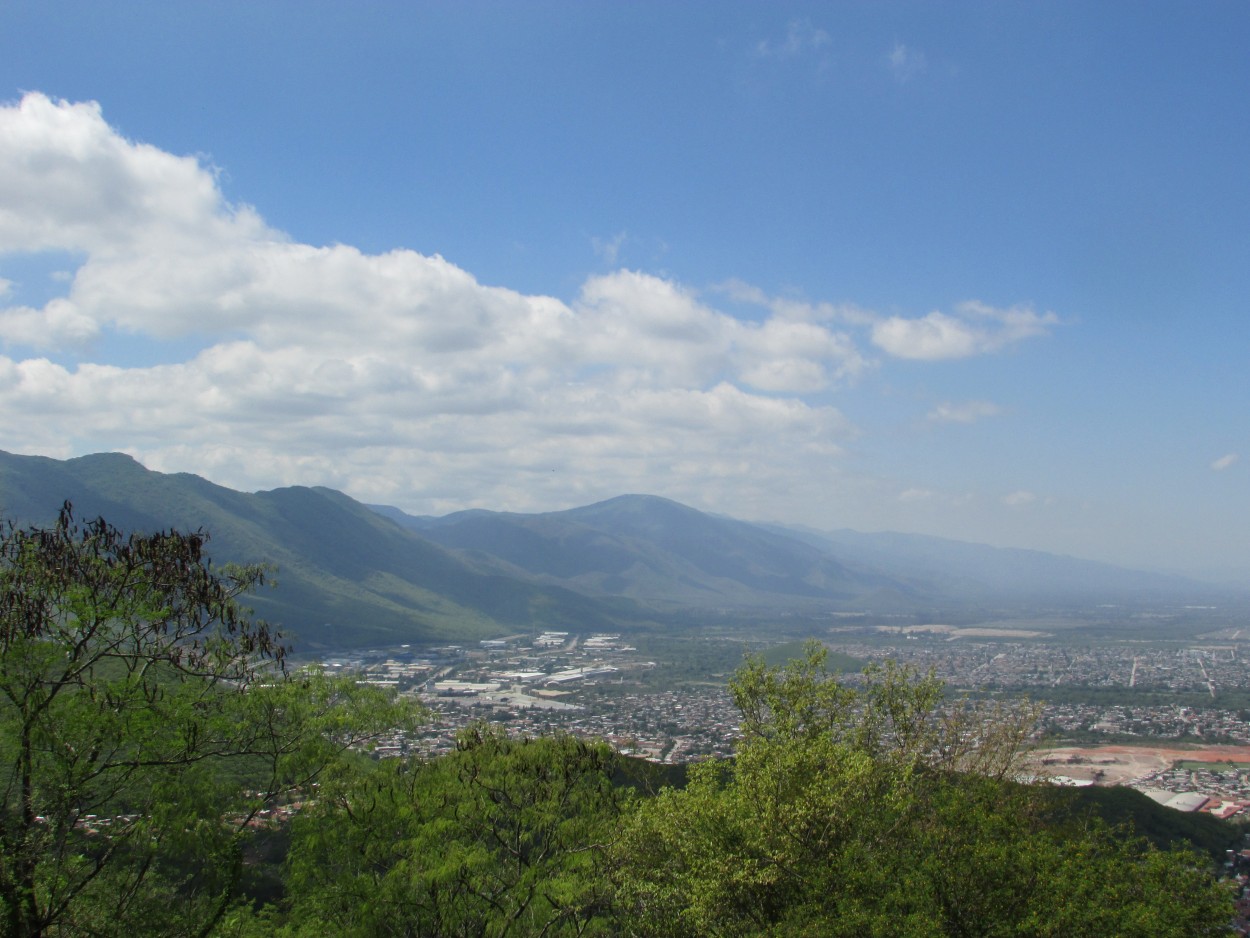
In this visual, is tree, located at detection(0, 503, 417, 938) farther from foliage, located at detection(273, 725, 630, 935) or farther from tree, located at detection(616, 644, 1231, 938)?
tree, located at detection(616, 644, 1231, 938)

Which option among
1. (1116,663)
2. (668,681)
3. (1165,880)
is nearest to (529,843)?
(1165,880)

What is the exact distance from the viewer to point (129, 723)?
12.2 m

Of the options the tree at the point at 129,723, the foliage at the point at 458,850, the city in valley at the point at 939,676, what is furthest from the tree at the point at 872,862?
the tree at the point at 129,723

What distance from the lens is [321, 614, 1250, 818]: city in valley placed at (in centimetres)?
5712

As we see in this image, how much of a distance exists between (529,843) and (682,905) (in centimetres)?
622

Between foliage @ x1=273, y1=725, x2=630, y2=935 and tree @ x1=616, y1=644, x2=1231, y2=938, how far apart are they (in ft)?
6.50

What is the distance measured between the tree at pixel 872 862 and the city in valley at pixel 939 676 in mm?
3736

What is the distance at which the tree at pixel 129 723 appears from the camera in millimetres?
11773

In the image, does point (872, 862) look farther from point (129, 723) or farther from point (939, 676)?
point (939, 676)

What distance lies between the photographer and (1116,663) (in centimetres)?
13200

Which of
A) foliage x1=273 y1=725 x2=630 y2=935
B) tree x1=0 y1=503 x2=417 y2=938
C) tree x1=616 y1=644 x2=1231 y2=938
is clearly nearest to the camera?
tree x1=616 y1=644 x2=1231 y2=938

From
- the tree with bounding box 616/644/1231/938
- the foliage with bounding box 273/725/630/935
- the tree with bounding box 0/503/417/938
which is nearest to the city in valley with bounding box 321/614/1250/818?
the foliage with bounding box 273/725/630/935

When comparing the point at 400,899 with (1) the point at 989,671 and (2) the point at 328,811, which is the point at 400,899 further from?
(1) the point at 989,671

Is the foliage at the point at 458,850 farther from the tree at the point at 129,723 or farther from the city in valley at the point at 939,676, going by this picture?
the city in valley at the point at 939,676
